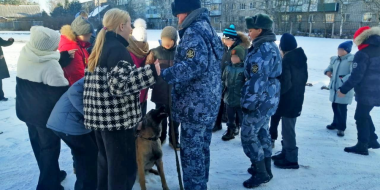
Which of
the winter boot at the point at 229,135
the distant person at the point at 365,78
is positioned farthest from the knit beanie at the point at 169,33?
the distant person at the point at 365,78

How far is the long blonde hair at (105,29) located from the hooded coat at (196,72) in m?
0.55

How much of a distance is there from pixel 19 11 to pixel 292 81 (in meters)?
59.0

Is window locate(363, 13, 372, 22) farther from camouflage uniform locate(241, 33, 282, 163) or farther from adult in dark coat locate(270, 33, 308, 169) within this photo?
camouflage uniform locate(241, 33, 282, 163)

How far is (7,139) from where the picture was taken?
14.9 ft

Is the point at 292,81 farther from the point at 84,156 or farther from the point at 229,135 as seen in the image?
the point at 84,156

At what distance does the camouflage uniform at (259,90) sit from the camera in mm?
2938

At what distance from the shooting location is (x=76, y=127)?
8.20 ft

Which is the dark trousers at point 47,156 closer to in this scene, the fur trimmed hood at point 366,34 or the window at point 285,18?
the fur trimmed hood at point 366,34

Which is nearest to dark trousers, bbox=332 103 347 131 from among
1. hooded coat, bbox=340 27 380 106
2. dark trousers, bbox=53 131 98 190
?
hooded coat, bbox=340 27 380 106

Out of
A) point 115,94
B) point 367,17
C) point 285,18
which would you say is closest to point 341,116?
point 115,94

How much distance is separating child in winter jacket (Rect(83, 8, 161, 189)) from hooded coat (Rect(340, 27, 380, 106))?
321cm

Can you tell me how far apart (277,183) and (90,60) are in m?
Answer: 2.61

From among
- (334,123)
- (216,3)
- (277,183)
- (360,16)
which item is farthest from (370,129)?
(216,3)

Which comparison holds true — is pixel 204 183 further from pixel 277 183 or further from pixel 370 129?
pixel 370 129
